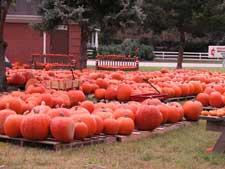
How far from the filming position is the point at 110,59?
1172 inches

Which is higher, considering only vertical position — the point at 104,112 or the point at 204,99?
the point at 104,112

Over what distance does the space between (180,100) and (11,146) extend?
21.7 ft

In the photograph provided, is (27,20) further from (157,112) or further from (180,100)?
(157,112)

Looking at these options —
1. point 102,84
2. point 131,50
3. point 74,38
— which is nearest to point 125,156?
point 102,84

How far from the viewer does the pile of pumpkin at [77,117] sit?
716cm

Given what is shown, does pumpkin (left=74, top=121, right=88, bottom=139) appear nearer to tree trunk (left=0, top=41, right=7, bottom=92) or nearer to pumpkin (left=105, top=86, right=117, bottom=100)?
pumpkin (left=105, top=86, right=117, bottom=100)

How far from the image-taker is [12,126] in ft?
24.4

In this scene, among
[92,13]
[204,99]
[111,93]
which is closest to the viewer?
[204,99]

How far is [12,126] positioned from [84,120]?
972mm

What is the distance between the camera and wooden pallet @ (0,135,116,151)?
705cm

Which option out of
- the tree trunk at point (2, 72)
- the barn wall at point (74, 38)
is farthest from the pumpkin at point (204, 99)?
the barn wall at point (74, 38)

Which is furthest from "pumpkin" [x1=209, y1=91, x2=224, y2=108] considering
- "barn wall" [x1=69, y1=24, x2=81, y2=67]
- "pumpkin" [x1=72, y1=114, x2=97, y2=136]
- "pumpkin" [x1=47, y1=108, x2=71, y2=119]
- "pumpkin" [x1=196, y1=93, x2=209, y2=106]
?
"barn wall" [x1=69, y1=24, x2=81, y2=67]

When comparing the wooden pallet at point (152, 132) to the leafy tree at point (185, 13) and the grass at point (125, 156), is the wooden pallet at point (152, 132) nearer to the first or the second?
the grass at point (125, 156)

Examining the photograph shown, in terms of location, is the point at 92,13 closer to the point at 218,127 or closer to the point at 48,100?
the point at 48,100
